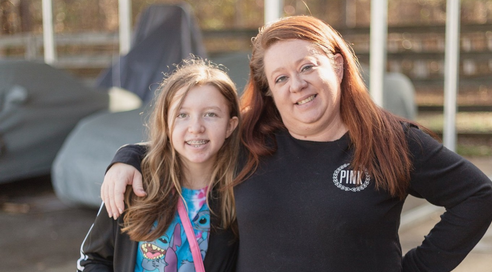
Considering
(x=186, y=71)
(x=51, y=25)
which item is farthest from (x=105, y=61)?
(x=186, y=71)

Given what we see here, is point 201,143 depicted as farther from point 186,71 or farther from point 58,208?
point 58,208

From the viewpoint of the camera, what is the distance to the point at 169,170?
1.92 m

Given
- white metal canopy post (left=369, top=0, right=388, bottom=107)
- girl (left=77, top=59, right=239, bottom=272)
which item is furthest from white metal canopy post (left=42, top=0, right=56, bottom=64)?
girl (left=77, top=59, right=239, bottom=272)

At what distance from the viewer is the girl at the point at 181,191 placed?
183 cm

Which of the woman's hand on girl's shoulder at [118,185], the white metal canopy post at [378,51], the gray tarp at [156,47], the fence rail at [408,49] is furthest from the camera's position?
the fence rail at [408,49]

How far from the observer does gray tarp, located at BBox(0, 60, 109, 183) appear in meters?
5.25

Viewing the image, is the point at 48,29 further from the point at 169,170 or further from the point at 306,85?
the point at 306,85

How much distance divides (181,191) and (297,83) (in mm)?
532

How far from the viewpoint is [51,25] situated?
278 inches

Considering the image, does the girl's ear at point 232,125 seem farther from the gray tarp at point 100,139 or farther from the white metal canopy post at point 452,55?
the white metal canopy post at point 452,55

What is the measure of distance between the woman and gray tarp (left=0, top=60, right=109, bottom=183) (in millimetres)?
3805

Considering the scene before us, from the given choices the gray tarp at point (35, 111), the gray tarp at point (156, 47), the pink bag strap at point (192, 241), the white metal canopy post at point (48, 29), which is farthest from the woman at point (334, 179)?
the white metal canopy post at point (48, 29)

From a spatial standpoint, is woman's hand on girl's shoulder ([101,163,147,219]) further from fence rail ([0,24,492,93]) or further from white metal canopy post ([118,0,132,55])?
fence rail ([0,24,492,93])

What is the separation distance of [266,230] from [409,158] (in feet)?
1.49
